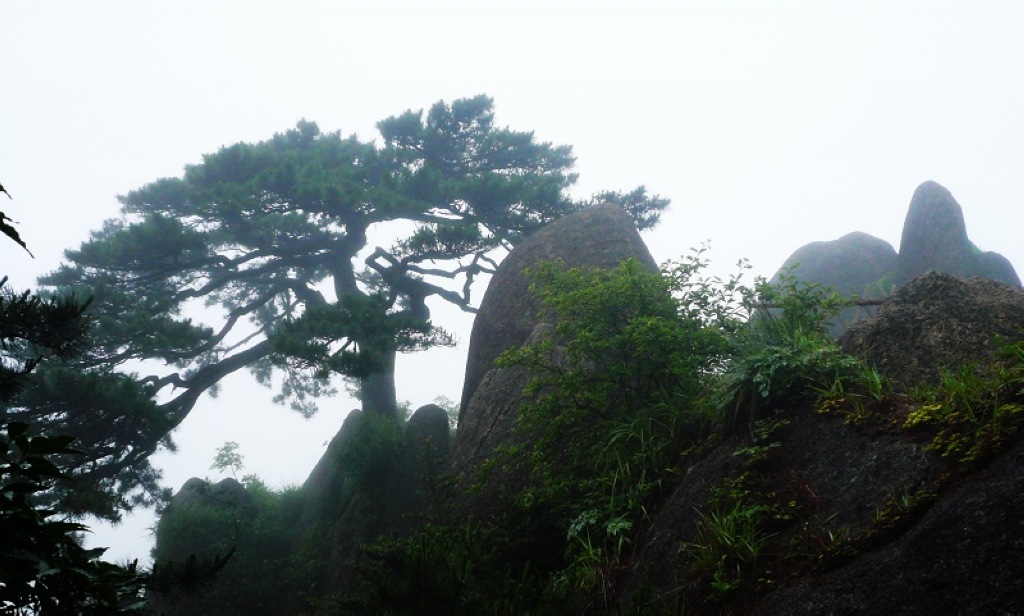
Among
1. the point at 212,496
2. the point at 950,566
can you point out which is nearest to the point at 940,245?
the point at 950,566

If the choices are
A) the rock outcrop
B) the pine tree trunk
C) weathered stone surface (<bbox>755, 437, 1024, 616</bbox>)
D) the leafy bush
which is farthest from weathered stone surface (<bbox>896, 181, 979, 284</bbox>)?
weathered stone surface (<bbox>755, 437, 1024, 616</bbox>)

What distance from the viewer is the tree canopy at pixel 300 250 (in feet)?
36.7

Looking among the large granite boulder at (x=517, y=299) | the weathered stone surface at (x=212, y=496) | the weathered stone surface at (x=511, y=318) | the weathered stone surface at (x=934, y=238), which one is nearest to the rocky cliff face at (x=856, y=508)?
the weathered stone surface at (x=511, y=318)

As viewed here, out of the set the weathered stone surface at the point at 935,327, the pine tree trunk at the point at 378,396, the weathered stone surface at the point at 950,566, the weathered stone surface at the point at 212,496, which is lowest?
the weathered stone surface at the point at 950,566

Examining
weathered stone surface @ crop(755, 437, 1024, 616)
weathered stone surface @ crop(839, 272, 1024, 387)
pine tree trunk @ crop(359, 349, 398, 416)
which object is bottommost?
weathered stone surface @ crop(755, 437, 1024, 616)

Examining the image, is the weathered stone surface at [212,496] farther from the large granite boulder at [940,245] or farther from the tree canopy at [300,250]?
the large granite boulder at [940,245]

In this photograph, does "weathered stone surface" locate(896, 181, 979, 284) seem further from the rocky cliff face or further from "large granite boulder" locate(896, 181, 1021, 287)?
the rocky cliff face

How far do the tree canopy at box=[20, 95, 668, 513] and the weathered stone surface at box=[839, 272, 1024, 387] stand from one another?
802cm

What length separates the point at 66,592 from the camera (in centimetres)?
159

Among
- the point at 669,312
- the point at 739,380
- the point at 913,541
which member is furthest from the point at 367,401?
the point at 913,541

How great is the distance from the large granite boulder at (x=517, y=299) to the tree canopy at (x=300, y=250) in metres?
1.11

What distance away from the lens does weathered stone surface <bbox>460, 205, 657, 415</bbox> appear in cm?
1203

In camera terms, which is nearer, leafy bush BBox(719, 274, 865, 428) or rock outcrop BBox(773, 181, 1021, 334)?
leafy bush BBox(719, 274, 865, 428)

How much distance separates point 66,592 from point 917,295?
6.49 metres
